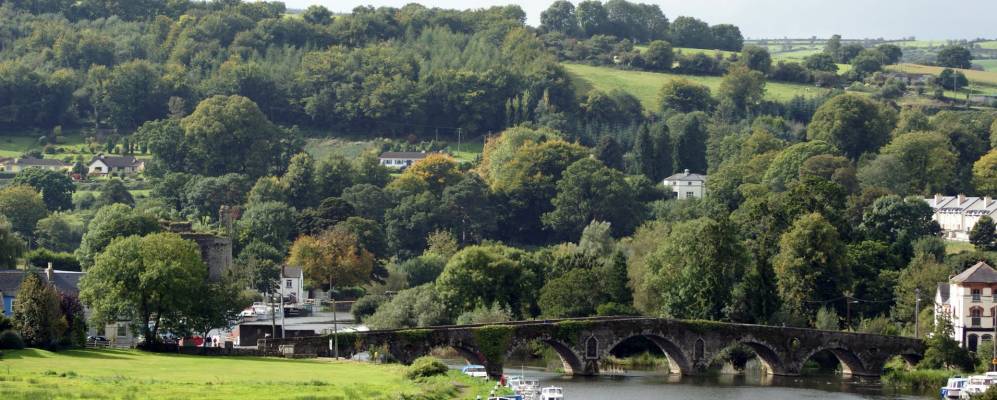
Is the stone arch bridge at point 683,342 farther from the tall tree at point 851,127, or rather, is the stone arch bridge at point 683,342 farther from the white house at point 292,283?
the tall tree at point 851,127

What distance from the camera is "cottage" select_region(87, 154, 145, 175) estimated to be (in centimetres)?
18450

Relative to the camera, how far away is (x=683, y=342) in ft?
371

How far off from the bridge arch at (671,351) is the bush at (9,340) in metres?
33.4

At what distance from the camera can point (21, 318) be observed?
93125 mm

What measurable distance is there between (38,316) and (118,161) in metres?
94.9

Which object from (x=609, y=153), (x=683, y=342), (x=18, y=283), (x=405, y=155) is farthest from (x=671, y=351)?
(x=405, y=155)

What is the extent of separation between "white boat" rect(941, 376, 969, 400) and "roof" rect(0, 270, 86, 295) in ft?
141

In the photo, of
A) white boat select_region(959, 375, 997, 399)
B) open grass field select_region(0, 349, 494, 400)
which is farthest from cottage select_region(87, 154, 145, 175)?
white boat select_region(959, 375, 997, 399)

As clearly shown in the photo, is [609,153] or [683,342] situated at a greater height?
[609,153]

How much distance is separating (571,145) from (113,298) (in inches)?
3337

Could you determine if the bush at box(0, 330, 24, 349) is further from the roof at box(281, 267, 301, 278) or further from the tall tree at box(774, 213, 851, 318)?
the roof at box(281, 267, 301, 278)

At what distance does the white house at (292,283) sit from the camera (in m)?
145

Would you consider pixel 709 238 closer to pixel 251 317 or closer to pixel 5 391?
pixel 251 317

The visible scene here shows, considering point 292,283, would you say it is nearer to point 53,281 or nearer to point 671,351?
point 53,281
